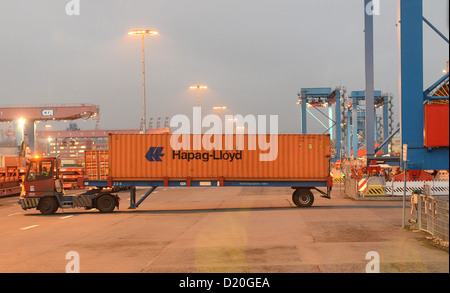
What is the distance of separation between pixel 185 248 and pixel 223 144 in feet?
37.6

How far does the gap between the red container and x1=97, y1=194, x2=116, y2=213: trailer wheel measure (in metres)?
13.2

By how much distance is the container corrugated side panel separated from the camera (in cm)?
2366

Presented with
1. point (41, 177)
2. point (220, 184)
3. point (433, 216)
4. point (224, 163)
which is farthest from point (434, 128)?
point (41, 177)

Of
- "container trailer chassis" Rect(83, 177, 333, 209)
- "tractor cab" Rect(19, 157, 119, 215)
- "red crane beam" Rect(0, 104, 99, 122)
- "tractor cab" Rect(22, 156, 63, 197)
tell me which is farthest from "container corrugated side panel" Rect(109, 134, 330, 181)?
"red crane beam" Rect(0, 104, 99, 122)

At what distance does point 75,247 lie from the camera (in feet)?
43.9

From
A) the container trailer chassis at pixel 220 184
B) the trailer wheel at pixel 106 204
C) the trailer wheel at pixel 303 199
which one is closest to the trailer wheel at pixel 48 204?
the container trailer chassis at pixel 220 184

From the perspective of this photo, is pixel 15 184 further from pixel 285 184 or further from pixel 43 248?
pixel 43 248

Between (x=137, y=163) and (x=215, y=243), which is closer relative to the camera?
(x=215, y=243)

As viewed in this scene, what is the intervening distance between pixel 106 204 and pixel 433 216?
→ 14.3 metres

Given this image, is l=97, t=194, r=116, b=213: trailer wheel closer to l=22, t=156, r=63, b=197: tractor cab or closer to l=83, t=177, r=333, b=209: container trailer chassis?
l=83, t=177, r=333, b=209: container trailer chassis

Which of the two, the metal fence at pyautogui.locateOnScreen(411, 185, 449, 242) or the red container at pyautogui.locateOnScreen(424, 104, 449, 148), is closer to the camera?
the metal fence at pyautogui.locateOnScreen(411, 185, 449, 242)

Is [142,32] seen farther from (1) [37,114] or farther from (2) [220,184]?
(1) [37,114]
